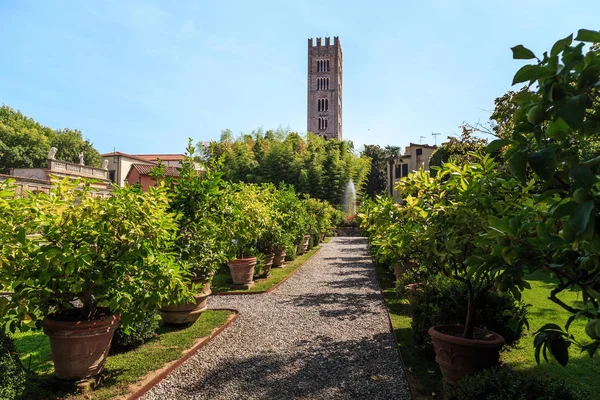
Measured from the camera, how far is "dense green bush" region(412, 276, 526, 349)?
4148 mm

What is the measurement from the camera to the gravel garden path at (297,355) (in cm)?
383

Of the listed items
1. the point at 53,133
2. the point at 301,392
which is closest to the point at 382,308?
the point at 301,392

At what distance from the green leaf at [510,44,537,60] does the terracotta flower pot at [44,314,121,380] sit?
3954 mm

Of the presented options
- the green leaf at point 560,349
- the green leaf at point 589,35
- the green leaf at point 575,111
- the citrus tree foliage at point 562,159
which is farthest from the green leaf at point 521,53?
the green leaf at point 560,349

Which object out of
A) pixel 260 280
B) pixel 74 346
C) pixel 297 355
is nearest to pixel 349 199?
pixel 260 280

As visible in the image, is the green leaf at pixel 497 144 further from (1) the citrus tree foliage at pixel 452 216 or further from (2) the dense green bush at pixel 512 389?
(2) the dense green bush at pixel 512 389

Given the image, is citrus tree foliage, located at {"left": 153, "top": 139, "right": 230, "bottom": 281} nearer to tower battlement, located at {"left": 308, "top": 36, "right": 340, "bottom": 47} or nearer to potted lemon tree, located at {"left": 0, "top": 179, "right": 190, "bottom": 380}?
potted lemon tree, located at {"left": 0, "top": 179, "right": 190, "bottom": 380}

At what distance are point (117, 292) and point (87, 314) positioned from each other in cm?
69

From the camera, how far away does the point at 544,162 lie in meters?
1.02

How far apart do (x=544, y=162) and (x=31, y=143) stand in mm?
49041

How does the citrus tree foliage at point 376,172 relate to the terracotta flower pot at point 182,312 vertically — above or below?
above

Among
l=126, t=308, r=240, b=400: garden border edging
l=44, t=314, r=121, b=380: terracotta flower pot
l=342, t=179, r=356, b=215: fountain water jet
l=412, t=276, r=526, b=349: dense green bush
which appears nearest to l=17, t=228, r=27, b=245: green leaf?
l=44, t=314, r=121, b=380: terracotta flower pot

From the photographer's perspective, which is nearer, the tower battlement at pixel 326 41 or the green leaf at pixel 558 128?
the green leaf at pixel 558 128

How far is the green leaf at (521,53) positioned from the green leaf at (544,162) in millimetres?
281
